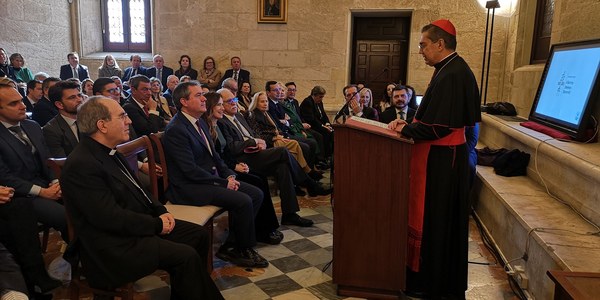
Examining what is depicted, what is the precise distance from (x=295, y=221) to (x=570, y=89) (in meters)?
2.53

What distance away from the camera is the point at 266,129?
5.09 metres

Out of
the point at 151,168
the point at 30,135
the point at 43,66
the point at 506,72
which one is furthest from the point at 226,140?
the point at 43,66

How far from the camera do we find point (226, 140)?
3.94m

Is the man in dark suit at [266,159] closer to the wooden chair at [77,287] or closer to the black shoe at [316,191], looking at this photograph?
the black shoe at [316,191]

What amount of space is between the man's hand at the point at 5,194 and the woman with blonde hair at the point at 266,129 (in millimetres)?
2708

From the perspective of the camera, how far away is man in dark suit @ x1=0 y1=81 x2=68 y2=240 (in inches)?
102

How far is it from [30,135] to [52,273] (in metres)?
0.91

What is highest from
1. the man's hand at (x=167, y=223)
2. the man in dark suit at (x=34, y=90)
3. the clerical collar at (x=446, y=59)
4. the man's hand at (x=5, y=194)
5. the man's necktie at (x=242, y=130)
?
the clerical collar at (x=446, y=59)

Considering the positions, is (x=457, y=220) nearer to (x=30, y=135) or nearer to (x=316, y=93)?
(x=30, y=135)

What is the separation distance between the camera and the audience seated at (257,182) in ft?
11.5

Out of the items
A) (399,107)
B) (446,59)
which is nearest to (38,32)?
(399,107)

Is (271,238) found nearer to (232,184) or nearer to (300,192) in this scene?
(232,184)

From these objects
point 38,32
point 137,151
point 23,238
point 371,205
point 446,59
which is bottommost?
point 23,238

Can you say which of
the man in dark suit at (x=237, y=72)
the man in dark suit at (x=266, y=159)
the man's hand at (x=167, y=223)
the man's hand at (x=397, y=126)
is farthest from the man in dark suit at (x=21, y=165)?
the man in dark suit at (x=237, y=72)
